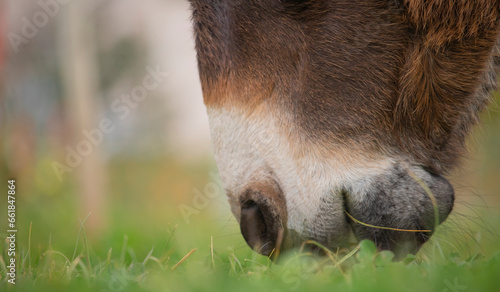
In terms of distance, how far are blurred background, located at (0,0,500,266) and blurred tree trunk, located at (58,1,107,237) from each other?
12 millimetres

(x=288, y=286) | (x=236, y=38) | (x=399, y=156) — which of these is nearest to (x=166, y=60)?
(x=236, y=38)

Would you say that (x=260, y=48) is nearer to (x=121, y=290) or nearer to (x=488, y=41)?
(x=488, y=41)

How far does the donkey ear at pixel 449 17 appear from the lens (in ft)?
5.77

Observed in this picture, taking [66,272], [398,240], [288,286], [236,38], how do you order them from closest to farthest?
[288,286] < [66,272] < [398,240] < [236,38]

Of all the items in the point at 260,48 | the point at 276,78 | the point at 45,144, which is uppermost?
the point at 260,48

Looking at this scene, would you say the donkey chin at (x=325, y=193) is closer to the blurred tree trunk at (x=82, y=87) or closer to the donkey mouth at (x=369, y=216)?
the donkey mouth at (x=369, y=216)

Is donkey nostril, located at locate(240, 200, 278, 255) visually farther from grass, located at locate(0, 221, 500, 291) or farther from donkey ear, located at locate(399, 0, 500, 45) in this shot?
donkey ear, located at locate(399, 0, 500, 45)

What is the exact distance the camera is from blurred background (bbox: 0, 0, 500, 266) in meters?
4.27

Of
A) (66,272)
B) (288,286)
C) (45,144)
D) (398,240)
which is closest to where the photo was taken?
(288,286)

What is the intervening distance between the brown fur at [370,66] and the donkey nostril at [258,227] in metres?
0.34

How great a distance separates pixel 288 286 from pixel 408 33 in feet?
3.60

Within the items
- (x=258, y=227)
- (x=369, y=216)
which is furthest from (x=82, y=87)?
(x=369, y=216)

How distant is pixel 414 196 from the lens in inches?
68.7

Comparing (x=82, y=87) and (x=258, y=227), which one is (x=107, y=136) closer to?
(x=82, y=87)
